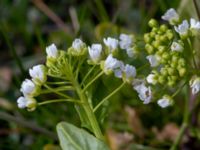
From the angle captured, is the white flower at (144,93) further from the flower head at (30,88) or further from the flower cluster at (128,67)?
the flower head at (30,88)

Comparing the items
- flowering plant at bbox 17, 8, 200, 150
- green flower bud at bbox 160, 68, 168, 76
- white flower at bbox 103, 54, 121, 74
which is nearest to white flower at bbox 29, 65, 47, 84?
flowering plant at bbox 17, 8, 200, 150

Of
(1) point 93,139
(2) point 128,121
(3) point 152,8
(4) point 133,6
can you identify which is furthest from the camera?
(4) point 133,6

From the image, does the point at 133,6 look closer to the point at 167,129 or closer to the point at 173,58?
the point at 167,129

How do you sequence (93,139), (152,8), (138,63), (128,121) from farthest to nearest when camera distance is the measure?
(152,8) → (128,121) → (138,63) → (93,139)

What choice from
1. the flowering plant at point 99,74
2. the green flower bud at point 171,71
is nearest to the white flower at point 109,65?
the flowering plant at point 99,74

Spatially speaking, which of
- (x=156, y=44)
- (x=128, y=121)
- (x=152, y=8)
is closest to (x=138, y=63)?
(x=156, y=44)

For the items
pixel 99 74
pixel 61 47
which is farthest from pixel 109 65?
pixel 61 47

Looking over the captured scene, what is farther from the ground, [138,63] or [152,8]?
[152,8]
